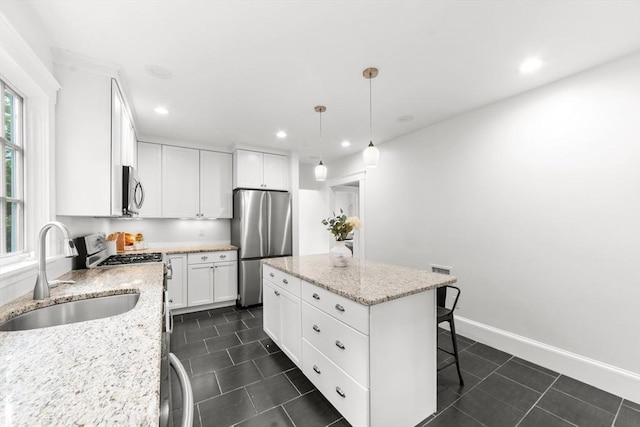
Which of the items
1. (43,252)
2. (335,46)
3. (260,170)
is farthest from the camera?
(260,170)

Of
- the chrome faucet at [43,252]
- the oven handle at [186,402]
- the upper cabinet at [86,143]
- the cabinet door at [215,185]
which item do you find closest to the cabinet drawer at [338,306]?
the oven handle at [186,402]

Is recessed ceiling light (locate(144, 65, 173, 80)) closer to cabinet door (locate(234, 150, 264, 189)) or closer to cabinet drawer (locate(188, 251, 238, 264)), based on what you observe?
cabinet door (locate(234, 150, 264, 189))

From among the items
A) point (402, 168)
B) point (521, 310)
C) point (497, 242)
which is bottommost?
point (521, 310)

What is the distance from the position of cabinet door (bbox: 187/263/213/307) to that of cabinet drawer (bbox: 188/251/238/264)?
73 mm

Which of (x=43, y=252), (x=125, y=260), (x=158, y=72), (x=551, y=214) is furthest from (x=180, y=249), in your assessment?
(x=551, y=214)

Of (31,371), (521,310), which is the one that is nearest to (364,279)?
(31,371)

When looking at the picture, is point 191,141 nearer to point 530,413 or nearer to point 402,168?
point 402,168

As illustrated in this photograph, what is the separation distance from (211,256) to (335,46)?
328cm

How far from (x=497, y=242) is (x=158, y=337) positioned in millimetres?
3008

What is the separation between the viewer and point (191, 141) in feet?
13.1

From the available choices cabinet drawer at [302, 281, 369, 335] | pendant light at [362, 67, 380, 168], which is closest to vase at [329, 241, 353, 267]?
cabinet drawer at [302, 281, 369, 335]

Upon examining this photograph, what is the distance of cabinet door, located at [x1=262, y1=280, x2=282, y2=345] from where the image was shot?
256 cm

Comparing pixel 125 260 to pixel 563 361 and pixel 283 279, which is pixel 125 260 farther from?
pixel 563 361

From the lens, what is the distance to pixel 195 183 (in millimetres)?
4062
